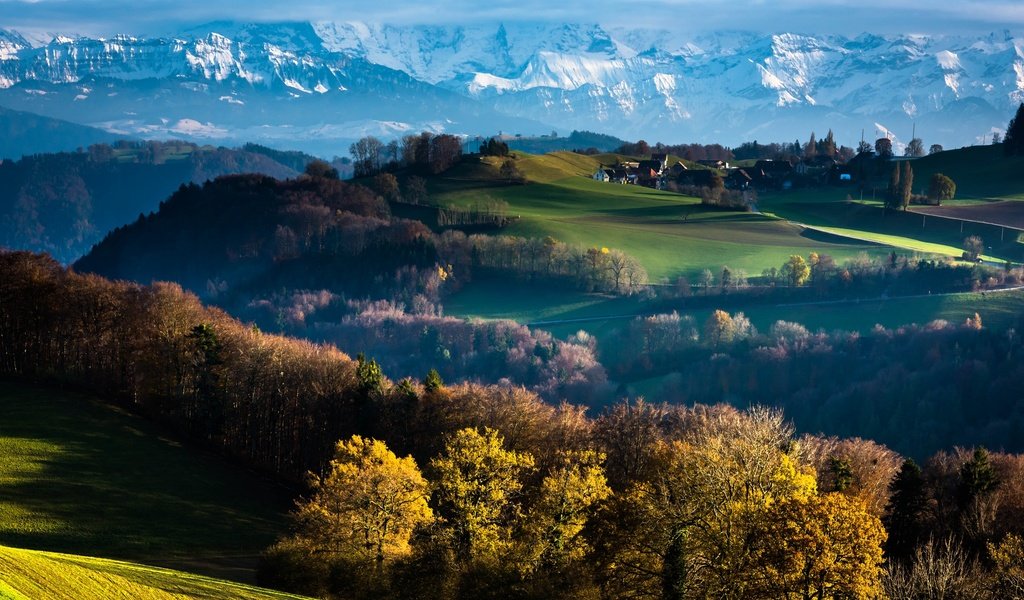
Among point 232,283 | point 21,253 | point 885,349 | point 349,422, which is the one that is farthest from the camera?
point 232,283

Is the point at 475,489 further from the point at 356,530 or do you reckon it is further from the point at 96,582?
the point at 96,582

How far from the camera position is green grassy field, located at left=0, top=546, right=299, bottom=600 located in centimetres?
3712

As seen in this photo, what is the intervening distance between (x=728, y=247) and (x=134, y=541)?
444 feet

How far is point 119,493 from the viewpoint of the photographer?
64500 millimetres

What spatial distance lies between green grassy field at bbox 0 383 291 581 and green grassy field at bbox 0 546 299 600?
9403 mm

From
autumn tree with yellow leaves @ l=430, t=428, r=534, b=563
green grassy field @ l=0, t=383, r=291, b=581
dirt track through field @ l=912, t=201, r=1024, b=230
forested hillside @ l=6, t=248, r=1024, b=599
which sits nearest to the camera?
forested hillside @ l=6, t=248, r=1024, b=599

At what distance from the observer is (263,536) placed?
203 ft

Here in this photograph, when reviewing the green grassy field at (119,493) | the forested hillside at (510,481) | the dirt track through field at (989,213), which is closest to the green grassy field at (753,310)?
the dirt track through field at (989,213)

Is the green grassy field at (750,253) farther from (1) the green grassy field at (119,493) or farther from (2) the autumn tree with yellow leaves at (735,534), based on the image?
(2) the autumn tree with yellow leaves at (735,534)

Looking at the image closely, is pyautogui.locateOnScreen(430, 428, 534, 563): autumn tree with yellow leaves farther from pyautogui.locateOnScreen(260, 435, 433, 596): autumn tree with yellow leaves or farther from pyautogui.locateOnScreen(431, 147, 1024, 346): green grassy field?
pyautogui.locateOnScreen(431, 147, 1024, 346): green grassy field

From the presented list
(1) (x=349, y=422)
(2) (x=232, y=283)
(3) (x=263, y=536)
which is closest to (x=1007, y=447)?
(1) (x=349, y=422)

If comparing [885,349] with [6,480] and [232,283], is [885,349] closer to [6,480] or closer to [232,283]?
[6,480]

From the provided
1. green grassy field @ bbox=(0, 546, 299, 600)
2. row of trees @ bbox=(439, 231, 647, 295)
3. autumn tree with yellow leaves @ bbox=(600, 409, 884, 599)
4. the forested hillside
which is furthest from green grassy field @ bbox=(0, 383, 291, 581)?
row of trees @ bbox=(439, 231, 647, 295)

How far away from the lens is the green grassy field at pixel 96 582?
37.1 metres
